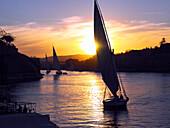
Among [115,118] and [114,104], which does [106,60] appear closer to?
[114,104]

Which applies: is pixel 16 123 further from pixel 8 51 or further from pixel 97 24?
pixel 8 51

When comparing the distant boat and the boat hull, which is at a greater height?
the distant boat

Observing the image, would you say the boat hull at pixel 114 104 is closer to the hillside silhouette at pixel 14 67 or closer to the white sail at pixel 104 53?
the white sail at pixel 104 53

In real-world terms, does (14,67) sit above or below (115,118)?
above

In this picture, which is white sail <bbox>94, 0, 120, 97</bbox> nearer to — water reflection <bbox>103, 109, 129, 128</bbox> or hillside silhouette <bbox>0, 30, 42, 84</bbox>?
water reflection <bbox>103, 109, 129, 128</bbox>

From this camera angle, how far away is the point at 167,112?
46188 millimetres

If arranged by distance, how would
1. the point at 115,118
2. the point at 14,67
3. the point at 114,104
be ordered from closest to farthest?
the point at 115,118
the point at 114,104
the point at 14,67

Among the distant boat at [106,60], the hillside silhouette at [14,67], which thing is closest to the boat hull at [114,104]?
the distant boat at [106,60]

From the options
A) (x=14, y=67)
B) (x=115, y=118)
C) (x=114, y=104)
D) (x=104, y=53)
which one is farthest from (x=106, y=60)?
(x=14, y=67)

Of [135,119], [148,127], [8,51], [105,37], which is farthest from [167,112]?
[8,51]

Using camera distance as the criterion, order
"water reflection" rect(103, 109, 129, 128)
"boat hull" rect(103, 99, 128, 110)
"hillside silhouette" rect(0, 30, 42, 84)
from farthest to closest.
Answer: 1. "hillside silhouette" rect(0, 30, 42, 84)
2. "boat hull" rect(103, 99, 128, 110)
3. "water reflection" rect(103, 109, 129, 128)

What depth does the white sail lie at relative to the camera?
4759cm

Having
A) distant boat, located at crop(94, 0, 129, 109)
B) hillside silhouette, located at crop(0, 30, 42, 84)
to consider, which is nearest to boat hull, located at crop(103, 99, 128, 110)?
distant boat, located at crop(94, 0, 129, 109)

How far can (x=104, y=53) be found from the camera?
48.0 m
